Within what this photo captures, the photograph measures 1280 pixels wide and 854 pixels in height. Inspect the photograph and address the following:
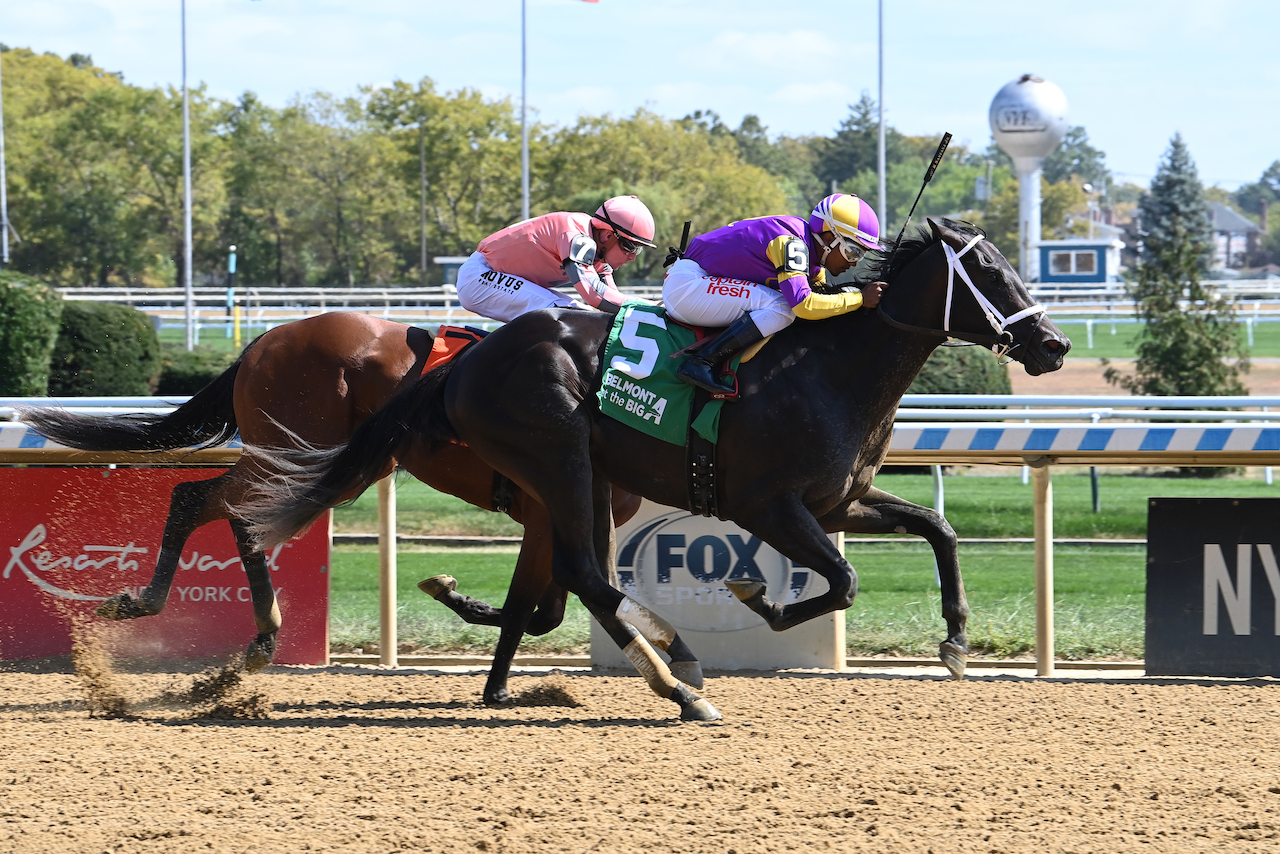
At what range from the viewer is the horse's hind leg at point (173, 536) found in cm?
531

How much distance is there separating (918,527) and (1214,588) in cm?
146

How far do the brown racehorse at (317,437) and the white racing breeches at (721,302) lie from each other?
991mm

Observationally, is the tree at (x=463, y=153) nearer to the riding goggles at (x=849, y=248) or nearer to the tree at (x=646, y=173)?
the tree at (x=646, y=173)

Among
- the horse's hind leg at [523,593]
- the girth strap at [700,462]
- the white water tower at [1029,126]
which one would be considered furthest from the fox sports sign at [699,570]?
the white water tower at [1029,126]

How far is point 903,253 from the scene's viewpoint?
4836 millimetres

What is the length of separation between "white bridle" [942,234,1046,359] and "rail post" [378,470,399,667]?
101 inches

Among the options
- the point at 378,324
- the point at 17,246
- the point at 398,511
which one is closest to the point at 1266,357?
the point at 398,511

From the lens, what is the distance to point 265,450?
536 cm

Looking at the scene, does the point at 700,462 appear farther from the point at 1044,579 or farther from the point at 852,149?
the point at 852,149

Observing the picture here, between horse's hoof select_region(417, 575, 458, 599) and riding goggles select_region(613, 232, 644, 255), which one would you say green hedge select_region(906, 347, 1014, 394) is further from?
horse's hoof select_region(417, 575, 458, 599)

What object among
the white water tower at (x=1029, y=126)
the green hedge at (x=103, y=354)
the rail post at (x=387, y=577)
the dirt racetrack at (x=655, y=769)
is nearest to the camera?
the dirt racetrack at (x=655, y=769)

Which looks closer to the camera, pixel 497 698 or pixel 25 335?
pixel 497 698

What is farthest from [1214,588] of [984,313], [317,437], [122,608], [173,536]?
[122,608]

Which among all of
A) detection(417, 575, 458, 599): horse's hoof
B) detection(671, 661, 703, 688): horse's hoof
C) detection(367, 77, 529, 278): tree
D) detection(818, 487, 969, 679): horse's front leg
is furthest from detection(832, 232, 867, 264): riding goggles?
detection(367, 77, 529, 278): tree
